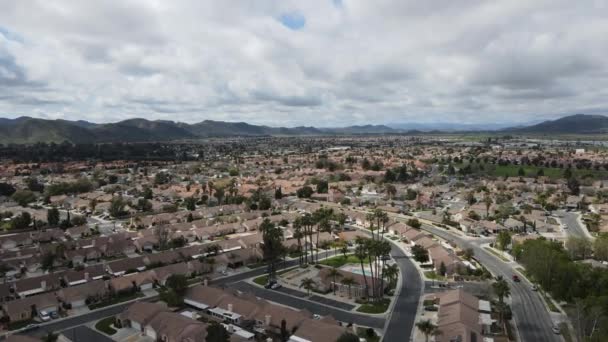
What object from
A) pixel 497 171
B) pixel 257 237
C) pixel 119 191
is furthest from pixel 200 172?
pixel 497 171

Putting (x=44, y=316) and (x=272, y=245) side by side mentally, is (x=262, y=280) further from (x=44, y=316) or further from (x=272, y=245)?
(x=44, y=316)

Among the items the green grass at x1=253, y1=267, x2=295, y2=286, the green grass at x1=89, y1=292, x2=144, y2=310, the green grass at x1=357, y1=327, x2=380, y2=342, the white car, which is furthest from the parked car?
the white car

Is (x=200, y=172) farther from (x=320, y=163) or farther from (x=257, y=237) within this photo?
(x=257, y=237)

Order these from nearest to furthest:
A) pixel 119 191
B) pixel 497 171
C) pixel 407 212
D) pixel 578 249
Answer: pixel 578 249 < pixel 407 212 < pixel 119 191 < pixel 497 171

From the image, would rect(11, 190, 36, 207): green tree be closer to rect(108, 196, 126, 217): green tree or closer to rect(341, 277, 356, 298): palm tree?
rect(108, 196, 126, 217): green tree

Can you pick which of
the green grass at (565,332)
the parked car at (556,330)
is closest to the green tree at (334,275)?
the parked car at (556,330)

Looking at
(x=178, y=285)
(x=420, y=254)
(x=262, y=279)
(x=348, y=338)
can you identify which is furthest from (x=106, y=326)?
(x=420, y=254)
